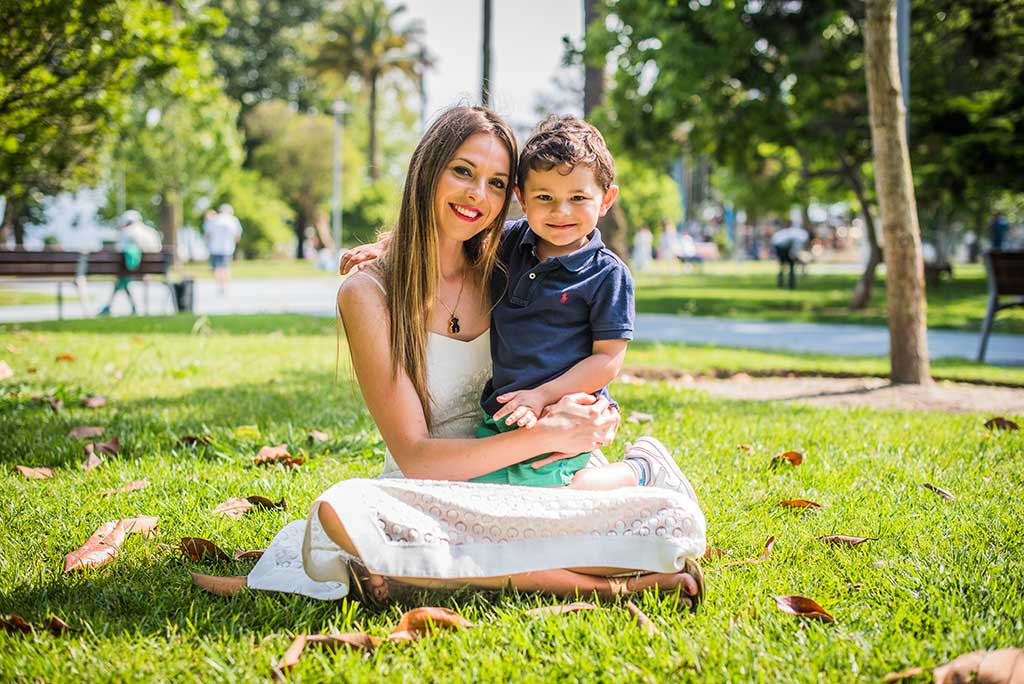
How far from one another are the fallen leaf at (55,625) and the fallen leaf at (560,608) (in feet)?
4.12

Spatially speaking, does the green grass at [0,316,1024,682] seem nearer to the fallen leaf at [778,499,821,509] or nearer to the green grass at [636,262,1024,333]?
the fallen leaf at [778,499,821,509]

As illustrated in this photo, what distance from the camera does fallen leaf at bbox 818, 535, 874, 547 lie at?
10.2 feet

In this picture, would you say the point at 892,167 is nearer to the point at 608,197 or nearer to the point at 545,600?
the point at 608,197

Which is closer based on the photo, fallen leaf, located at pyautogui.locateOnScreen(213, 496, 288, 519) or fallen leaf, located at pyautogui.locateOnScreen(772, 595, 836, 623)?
fallen leaf, located at pyautogui.locateOnScreen(772, 595, 836, 623)

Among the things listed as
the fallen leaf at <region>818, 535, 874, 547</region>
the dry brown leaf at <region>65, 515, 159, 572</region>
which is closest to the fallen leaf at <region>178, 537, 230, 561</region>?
the dry brown leaf at <region>65, 515, 159, 572</region>

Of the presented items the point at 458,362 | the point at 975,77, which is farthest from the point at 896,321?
the point at 975,77

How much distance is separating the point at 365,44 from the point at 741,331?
36.9 m

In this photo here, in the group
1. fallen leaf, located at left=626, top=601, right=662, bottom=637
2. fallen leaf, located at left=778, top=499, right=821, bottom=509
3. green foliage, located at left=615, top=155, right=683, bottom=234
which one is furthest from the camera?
green foliage, located at left=615, top=155, right=683, bottom=234

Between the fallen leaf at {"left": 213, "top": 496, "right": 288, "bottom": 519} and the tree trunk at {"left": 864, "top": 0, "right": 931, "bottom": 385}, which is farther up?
the tree trunk at {"left": 864, "top": 0, "right": 931, "bottom": 385}

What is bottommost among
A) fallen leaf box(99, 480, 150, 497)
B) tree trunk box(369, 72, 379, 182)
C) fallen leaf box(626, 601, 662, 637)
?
fallen leaf box(99, 480, 150, 497)

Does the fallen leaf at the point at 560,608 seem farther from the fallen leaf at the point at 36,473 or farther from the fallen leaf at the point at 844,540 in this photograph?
the fallen leaf at the point at 36,473

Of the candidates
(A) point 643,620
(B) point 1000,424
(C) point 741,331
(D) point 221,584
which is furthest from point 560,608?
(C) point 741,331

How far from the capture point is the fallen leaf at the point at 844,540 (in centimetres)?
309

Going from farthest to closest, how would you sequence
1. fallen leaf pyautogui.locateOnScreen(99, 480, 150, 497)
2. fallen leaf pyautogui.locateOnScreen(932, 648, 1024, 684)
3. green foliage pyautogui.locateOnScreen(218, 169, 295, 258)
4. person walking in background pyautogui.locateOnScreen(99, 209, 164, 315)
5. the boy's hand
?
green foliage pyautogui.locateOnScreen(218, 169, 295, 258), person walking in background pyautogui.locateOnScreen(99, 209, 164, 315), fallen leaf pyautogui.locateOnScreen(99, 480, 150, 497), the boy's hand, fallen leaf pyautogui.locateOnScreen(932, 648, 1024, 684)
